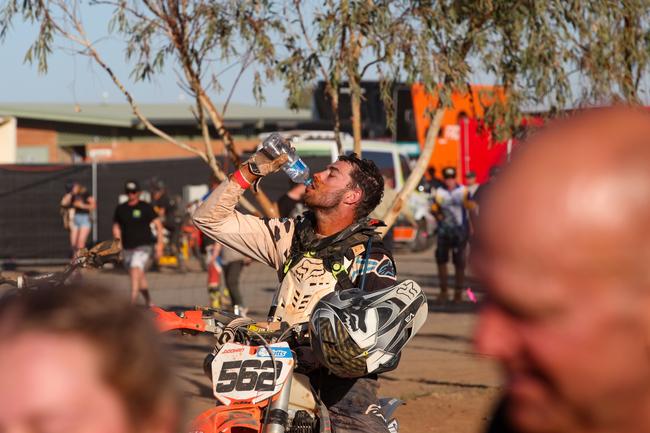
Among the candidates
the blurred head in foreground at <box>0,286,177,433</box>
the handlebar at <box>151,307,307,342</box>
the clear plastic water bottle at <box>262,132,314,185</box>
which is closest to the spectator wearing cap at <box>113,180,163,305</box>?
the clear plastic water bottle at <box>262,132,314,185</box>

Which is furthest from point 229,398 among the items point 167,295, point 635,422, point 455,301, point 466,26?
point 167,295

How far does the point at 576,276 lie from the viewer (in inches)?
43.1

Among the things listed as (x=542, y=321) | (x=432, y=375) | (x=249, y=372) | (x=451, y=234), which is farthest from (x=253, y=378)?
(x=451, y=234)

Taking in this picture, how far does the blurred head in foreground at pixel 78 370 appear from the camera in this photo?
1233 mm

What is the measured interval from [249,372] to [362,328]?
58 centimetres

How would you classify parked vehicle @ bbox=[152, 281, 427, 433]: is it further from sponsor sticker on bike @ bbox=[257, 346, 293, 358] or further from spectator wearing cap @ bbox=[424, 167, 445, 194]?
spectator wearing cap @ bbox=[424, 167, 445, 194]

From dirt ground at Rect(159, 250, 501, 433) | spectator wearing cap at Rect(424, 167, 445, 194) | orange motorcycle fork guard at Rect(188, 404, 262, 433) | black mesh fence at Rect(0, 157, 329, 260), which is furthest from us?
black mesh fence at Rect(0, 157, 329, 260)

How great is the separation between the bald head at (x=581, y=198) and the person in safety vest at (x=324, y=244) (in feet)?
11.3

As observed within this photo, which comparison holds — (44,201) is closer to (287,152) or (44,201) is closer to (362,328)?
(287,152)

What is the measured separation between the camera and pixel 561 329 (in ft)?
3.65

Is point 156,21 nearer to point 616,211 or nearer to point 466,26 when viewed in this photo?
point 466,26

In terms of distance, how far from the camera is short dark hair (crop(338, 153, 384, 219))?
216 inches

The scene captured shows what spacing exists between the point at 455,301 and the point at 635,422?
52.5 feet

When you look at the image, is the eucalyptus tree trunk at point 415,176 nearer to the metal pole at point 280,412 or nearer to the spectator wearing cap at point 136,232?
the metal pole at point 280,412
